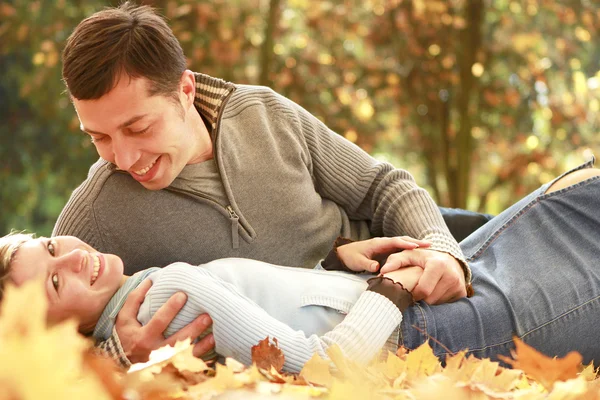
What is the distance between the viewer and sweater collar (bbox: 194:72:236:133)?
1.96m

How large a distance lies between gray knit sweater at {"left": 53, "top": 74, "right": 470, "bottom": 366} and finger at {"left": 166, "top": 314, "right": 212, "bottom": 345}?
40 centimetres

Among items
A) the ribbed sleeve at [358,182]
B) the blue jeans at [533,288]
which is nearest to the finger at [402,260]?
the blue jeans at [533,288]

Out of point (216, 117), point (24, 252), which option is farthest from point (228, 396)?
point (216, 117)

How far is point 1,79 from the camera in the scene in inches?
232

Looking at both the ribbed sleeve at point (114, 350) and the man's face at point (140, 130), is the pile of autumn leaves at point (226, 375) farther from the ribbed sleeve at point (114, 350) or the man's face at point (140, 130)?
the man's face at point (140, 130)

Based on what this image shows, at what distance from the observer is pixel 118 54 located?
1.62 meters

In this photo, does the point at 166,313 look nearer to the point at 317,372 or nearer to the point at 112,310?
the point at 112,310

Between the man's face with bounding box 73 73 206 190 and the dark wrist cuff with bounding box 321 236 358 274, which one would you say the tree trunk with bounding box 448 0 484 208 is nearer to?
the dark wrist cuff with bounding box 321 236 358 274

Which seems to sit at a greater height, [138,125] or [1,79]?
[138,125]

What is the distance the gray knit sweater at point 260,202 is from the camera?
1.75m

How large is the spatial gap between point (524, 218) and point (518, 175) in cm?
322

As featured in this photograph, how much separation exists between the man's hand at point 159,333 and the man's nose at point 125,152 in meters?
0.35

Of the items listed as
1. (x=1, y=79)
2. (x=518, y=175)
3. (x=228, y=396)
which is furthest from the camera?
(x=1, y=79)

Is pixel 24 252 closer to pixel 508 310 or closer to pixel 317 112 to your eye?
pixel 508 310
